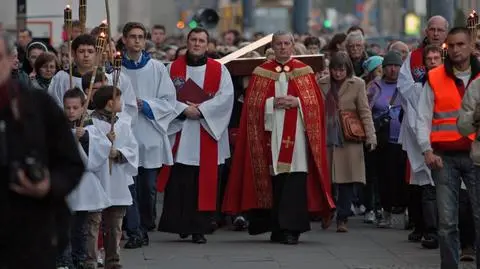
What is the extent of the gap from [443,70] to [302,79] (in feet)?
9.43

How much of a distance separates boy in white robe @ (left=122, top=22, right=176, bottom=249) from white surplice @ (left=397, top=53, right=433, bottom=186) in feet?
6.89

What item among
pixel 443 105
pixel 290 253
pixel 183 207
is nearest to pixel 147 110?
pixel 183 207

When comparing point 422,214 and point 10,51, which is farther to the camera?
point 422,214

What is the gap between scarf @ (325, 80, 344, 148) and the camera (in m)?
15.1

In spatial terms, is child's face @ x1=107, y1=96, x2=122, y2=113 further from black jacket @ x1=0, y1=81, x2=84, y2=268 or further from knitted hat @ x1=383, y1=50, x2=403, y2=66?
black jacket @ x1=0, y1=81, x2=84, y2=268

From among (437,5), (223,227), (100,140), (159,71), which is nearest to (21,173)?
(100,140)

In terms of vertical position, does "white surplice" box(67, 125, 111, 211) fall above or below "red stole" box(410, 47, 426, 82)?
below

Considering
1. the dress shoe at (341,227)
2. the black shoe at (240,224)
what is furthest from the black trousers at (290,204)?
the black shoe at (240,224)

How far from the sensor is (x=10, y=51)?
5.98 meters

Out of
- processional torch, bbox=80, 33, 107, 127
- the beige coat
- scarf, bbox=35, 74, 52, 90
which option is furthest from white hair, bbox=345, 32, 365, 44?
processional torch, bbox=80, 33, 107, 127

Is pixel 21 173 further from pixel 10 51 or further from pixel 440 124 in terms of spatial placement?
pixel 440 124

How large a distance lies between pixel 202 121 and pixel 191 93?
280mm

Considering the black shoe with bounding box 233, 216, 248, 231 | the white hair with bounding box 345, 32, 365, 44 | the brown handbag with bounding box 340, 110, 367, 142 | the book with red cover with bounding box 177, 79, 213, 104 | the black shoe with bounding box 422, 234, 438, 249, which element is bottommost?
the black shoe with bounding box 233, 216, 248, 231

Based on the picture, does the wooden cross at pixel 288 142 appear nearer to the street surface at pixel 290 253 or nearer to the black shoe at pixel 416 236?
the street surface at pixel 290 253
